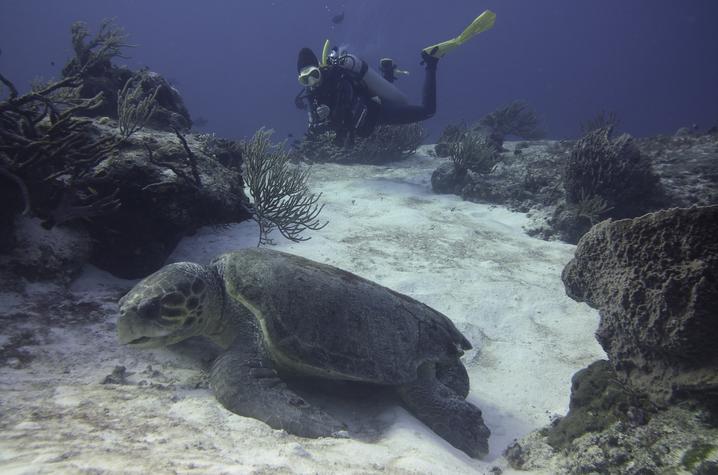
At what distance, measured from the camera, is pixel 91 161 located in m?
3.68

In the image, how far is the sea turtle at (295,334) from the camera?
2.68 meters

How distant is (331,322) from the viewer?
292cm

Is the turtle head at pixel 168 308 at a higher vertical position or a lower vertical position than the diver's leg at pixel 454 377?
higher

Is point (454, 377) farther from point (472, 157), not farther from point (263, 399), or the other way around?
point (472, 157)

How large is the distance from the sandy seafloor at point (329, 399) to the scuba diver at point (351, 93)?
452 centimetres

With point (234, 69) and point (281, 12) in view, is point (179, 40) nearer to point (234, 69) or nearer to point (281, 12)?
point (234, 69)

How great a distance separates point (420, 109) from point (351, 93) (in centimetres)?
247

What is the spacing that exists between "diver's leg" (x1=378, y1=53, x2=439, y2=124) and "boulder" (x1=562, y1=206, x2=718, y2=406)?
350 inches

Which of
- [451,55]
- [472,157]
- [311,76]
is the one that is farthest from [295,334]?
[451,55]

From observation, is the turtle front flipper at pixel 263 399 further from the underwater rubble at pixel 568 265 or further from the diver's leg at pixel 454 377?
the diver's leg at pixel 454 377

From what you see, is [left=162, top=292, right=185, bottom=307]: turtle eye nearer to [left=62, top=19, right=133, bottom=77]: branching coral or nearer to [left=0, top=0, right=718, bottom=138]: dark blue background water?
[left=62, top=19, right=133, bottom=77]: branching coral

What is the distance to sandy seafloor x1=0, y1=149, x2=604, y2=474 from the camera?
1.79 metres

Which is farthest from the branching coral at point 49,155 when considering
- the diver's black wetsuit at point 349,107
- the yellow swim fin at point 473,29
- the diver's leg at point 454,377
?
the yellow swim fin at point 473,29

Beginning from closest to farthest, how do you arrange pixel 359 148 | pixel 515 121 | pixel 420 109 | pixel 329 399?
pixel 329 399, pixel 420 109, pixel 359 148, pixel 515 121
